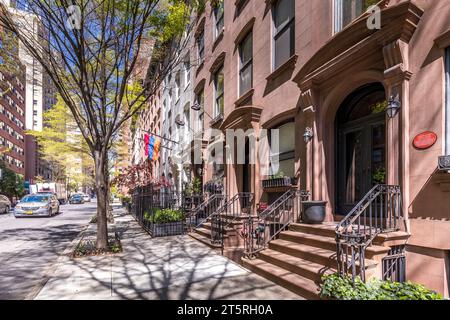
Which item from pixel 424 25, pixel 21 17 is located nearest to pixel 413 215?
pixel 424 25

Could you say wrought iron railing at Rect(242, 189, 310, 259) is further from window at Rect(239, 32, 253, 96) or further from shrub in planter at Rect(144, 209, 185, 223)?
window at Rect(239, 32, 253, 96)

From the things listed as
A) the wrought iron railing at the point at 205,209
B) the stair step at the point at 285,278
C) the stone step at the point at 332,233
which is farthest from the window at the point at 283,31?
the stair step at the point at 285,278

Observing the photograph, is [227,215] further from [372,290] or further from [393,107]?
[372,290]

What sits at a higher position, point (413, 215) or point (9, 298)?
point (413, 215)

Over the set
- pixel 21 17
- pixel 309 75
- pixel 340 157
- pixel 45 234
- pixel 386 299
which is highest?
pixel 21 17

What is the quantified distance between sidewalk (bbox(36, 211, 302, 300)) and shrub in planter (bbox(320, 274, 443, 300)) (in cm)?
102

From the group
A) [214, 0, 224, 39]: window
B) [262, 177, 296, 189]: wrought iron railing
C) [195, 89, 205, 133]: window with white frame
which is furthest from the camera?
[195, 89, 205, 133]: window with white frame

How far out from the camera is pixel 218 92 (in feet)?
49.2

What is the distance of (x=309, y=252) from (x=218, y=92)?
10.7 m

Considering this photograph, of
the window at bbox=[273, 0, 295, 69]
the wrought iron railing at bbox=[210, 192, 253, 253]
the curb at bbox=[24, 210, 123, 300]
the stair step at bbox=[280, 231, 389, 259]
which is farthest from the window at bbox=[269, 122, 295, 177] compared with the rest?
the curb at bbox=[24, 210, 123, 300]

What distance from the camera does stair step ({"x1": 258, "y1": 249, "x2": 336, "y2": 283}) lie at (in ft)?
16.8

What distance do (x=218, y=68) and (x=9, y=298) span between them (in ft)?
40.0
